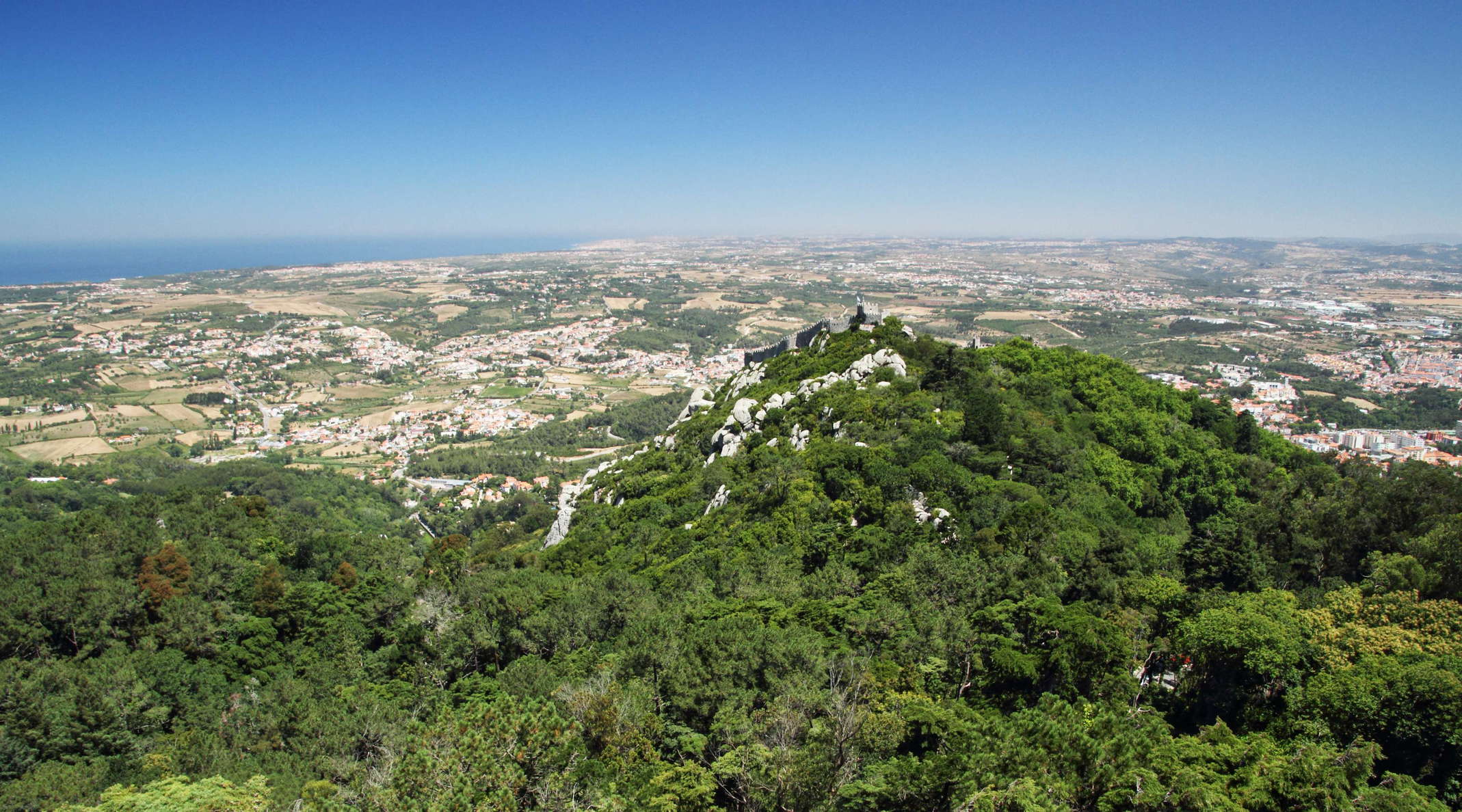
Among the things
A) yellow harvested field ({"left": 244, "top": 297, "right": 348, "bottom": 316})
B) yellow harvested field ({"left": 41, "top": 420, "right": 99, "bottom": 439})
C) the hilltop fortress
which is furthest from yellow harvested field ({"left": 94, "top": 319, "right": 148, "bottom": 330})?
the hilltop fortress

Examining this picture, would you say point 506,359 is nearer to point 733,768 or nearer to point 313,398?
point 313,398

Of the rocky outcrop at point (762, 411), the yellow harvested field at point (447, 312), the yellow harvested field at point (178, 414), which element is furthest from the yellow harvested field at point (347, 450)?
the yellow harvested field at point (447, 312)

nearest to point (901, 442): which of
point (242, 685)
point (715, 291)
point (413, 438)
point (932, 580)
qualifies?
point (932, 580)

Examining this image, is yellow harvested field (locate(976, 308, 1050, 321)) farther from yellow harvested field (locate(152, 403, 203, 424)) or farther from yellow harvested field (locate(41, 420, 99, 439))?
yellow harvested field (locate(41, 420, 99, 439))

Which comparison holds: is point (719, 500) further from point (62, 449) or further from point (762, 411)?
point (62, 449)

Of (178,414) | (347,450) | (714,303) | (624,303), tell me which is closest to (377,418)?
(347,450)

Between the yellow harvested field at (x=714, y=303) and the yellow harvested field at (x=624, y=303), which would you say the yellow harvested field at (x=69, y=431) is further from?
the yellow harvested field at (x=714, y=303)

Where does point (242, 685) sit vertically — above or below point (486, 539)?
above
